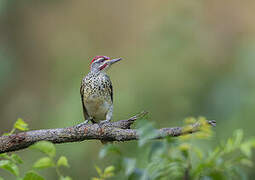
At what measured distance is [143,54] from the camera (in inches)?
336

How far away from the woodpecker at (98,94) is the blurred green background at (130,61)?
2.73ft

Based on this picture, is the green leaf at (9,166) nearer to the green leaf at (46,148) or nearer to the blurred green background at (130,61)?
the green leaf at (46,148)

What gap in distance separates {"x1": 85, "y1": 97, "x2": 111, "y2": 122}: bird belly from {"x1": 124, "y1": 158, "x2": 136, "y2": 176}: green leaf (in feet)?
11.9

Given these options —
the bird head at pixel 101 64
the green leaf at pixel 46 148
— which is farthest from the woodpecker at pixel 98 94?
the green leaf at pixel 46 148

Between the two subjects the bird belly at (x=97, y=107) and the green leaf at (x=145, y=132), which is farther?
the bird belly at (x=97, y=107)

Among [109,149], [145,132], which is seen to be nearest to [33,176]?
[109,149]

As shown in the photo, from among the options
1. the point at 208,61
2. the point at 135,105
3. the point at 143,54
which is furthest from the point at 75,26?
the point at 135,105

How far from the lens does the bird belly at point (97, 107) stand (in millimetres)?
4963

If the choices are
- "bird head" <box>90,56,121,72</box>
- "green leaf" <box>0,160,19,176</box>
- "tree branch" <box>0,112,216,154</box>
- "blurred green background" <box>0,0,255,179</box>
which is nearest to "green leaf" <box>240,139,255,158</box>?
"green leaf" <box>0,160,19,176</box>

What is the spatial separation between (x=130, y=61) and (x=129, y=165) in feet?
24.0

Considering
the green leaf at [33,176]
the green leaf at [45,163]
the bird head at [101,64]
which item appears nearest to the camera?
the green leaf at [45,163]

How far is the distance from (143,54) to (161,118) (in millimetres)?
1877

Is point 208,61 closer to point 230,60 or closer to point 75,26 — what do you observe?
point 230,60

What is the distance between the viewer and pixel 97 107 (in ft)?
16.4
